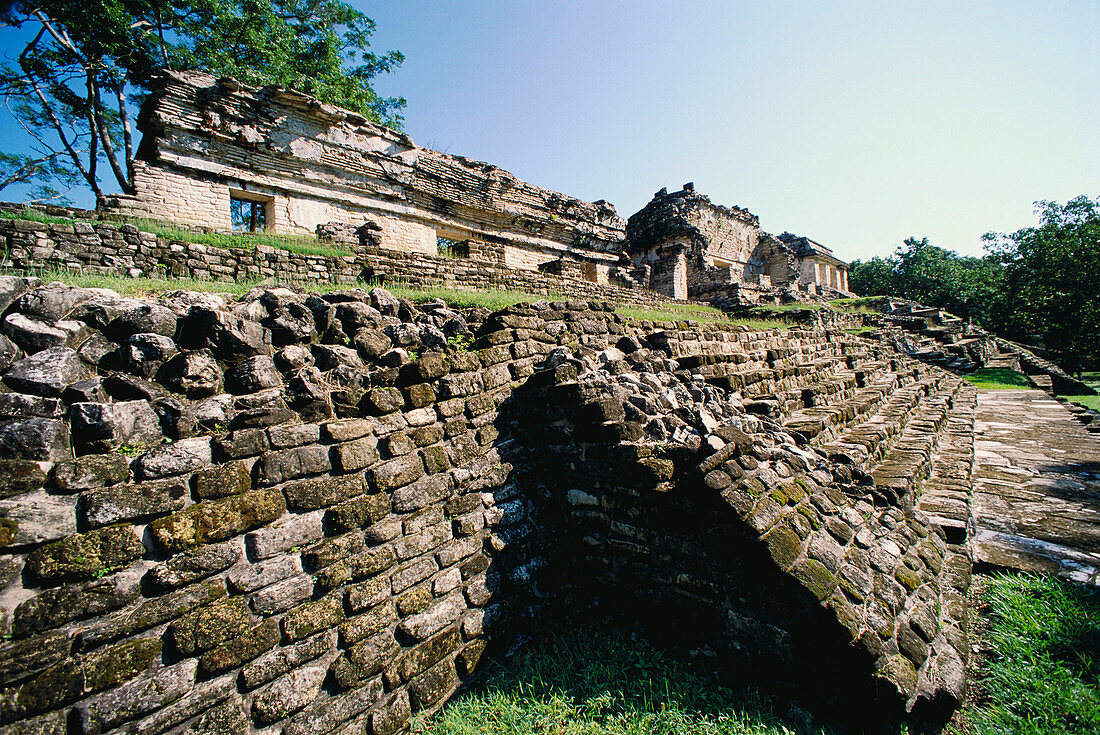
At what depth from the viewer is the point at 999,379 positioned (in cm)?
1323

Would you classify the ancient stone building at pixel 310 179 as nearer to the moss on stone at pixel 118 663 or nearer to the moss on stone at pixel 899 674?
the moss on stone at pixel 118 663

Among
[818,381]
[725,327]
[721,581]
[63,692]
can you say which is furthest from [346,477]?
[818,381]

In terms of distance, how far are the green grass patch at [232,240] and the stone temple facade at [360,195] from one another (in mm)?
976

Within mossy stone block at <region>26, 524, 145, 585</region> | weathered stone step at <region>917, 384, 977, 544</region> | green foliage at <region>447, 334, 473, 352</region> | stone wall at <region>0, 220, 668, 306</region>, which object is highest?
stone wall at <region>0, 220, 668, 306</region>

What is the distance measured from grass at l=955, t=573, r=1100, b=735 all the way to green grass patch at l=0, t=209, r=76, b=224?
969 cm

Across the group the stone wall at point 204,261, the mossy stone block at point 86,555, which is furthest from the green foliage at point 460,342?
the stone wall at point 204,261

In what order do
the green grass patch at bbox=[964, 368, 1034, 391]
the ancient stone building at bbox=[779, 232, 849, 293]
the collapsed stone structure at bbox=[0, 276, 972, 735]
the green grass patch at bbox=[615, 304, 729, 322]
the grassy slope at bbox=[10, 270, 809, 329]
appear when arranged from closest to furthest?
1. the collapsed stone structure at bbox=[0, 276, 972, 735]
2. the grassy slope at bbox=[10, 270, 809, 329]
3. the green grass patch at bbox=[615, 304, 729, 322]
4. the green grass patch at bbox=[964, 368, 1034, 391]
5. the ancient stone building at bbox=[779, 232, 849, 293]

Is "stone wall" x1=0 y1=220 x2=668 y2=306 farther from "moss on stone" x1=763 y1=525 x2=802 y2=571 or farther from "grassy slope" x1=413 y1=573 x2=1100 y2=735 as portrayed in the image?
"moss on stone" x1=763 y1=525 x2=802 y2=571

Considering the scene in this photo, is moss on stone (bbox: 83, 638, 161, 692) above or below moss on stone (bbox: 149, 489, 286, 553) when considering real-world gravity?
below

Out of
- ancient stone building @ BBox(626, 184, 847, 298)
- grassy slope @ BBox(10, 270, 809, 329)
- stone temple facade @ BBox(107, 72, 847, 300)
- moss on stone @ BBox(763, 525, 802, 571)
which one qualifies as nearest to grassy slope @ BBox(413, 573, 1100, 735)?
moss on stone @ BBox(763, 525, 802, 571)

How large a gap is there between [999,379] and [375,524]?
1827 centimetres

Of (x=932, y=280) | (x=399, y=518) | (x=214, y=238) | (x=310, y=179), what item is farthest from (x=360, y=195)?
(x=932, y=280)

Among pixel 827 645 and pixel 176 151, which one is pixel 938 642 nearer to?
pixel 827 645

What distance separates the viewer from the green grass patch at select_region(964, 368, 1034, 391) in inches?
479
